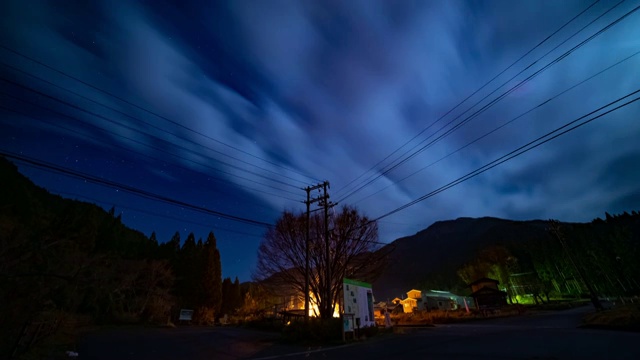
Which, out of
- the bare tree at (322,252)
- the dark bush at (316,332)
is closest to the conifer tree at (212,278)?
the bare tree at (322,252)

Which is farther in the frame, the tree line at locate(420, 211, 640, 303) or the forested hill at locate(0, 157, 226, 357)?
the tree line at locate(420, 211, 640, 303)

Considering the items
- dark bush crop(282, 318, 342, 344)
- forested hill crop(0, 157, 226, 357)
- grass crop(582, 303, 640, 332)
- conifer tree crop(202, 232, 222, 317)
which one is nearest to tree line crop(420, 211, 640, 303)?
grass crop(582, 303, 640, 332)

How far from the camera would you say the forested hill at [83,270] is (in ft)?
23.5

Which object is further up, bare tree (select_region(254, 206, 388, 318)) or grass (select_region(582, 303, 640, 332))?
bare tree (select_region(254, 206, 388, 318))

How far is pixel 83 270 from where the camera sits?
6.06 m

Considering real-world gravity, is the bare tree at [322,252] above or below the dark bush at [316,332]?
above

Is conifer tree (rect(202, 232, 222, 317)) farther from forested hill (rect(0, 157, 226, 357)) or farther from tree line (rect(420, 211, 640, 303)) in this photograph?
tree line (rect(420, 211, 640, 303))

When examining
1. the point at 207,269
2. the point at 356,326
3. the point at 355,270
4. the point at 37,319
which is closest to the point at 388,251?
the point at 355,270

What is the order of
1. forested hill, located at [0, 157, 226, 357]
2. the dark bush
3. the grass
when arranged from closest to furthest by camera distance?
forested hill, located at [0, 157, 226, 357], the grass, the dark bush

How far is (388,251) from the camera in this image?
25.9m

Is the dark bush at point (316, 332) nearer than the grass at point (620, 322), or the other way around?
the grass at point (620, 322)

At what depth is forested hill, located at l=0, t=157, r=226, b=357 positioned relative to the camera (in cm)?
716

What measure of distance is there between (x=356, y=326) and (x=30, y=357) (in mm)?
13813

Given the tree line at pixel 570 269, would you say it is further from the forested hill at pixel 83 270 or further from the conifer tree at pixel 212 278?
the forested hill at pixel 83 270
